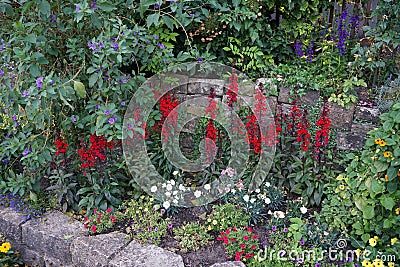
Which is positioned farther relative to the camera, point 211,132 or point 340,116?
point 340,116

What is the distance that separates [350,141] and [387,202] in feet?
2.62

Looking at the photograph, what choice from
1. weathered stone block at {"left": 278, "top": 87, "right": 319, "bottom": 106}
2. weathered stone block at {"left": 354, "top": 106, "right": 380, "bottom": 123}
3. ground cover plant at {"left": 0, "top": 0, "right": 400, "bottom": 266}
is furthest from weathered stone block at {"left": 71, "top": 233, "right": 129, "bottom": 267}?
weathered stone block at {"left": 354, "top": 106, "right": 380, "bottom": 123}

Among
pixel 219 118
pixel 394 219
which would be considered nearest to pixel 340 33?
pixel 219 118

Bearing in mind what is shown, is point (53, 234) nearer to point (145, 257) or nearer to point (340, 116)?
point (145, 257)

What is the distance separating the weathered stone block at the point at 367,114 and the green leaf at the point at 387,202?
83cm

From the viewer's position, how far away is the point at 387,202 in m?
2.33

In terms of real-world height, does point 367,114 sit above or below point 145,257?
above

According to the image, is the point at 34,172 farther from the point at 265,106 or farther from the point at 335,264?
the point at 335,264

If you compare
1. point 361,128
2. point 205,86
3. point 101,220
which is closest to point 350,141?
point 361,128

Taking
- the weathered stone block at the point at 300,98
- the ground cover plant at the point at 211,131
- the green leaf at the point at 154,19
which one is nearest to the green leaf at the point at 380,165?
the ground cover plant at the point at 211,131

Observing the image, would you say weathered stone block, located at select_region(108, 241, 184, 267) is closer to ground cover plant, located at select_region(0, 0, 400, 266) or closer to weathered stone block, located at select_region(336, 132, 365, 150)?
ground cover plant, located at select_region(0, 0, 400, 266)

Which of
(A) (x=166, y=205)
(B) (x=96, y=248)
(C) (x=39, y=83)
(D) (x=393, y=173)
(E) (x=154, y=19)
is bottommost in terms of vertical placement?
(B) (x=96, y=248)

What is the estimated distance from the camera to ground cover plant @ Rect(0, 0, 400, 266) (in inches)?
97.4

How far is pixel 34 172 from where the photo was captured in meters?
3.13
